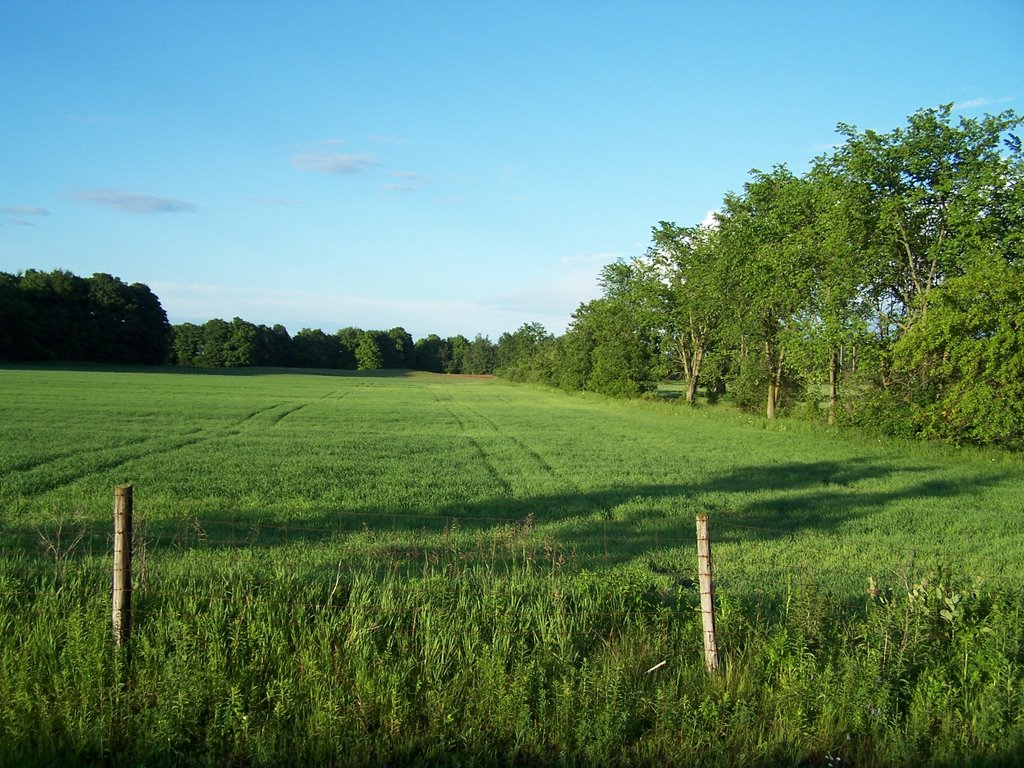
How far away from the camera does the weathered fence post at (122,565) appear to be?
489 cm

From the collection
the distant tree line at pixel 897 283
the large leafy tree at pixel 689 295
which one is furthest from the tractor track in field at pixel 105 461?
the large leafy tree at pixel 689 295

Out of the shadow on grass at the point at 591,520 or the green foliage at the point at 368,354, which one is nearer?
the shadow on grass at the point at 591,520

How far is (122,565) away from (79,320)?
379ft

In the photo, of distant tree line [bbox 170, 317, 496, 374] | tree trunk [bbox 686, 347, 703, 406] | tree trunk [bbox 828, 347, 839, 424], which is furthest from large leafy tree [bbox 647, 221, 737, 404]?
distant tree line [bbox 170, 317, 496, 374]

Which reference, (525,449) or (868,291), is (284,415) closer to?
(525,449)

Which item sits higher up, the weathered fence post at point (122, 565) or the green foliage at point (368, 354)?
the green foliage at point (368, 354)

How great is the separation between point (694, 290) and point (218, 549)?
47.4m

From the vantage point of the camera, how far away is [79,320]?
10288 cm

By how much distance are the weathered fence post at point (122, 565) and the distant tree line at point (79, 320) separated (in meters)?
105

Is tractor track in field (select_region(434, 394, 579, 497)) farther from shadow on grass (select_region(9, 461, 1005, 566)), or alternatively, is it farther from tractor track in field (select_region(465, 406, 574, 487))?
shadow on grass (select_region(9, 461, 1005, 566))

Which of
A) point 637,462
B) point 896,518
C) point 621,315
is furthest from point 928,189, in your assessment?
point 621,315

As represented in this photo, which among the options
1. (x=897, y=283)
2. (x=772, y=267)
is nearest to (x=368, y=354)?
(x=772, y=267)

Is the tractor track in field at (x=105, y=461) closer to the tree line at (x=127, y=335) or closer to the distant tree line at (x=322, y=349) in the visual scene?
the tree line at (x=127, y=335)

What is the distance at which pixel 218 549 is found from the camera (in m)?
9.47
